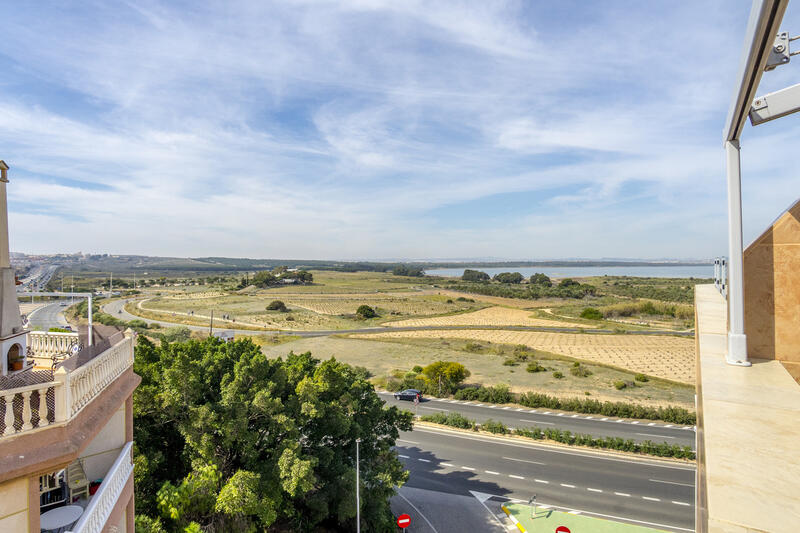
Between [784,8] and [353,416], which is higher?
[784,8]

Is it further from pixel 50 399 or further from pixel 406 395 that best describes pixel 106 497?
pixel 406 395

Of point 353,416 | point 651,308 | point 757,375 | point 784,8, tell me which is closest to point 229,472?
point 353,416

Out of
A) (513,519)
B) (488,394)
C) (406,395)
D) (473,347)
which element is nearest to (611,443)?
(513,519)

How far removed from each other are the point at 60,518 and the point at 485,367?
138 ft

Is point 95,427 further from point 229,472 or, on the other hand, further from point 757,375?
point 229,472

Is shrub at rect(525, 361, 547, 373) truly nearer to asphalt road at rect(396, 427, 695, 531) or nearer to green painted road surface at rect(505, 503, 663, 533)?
asphalt road at rect(396, 427, 695, 531)

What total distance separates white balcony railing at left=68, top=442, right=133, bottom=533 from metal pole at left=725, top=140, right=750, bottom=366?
317 inches

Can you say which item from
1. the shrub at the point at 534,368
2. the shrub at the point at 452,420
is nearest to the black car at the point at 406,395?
the shrub at the point at 452,420

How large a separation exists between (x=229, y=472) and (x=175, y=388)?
11.1 ft

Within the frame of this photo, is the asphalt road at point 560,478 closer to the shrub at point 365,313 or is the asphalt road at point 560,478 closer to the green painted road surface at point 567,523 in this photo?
the green painted road surface at point 567,523

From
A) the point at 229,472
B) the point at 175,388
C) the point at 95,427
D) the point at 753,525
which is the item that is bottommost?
the point at 229,472

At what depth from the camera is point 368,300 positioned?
367 ft

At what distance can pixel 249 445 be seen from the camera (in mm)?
13062

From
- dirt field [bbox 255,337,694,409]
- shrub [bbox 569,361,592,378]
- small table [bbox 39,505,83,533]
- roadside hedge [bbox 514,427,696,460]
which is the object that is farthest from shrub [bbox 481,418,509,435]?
small table [bbox 39,505,83,533]
